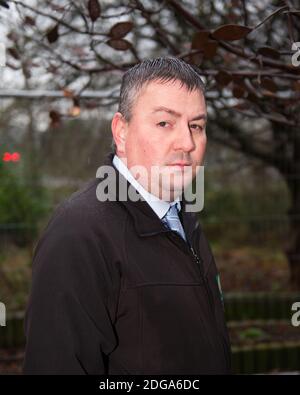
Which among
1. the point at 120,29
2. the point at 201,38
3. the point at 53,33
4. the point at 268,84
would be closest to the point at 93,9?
the point at 120,29

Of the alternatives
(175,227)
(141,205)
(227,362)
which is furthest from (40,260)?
(227,362)

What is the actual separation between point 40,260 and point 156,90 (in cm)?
57

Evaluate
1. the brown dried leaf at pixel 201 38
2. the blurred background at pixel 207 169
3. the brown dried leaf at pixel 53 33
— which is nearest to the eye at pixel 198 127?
the brown dried leaf at pixel 201 38

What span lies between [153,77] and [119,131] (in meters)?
0.20

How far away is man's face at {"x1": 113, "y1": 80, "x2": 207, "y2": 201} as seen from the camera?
1550mm

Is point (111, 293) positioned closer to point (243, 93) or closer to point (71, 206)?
point (71, 206)

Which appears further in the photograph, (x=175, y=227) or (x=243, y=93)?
(x=243, y=93)

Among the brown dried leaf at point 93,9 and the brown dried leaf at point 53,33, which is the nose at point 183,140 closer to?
the brown dried leaf at point 93,9

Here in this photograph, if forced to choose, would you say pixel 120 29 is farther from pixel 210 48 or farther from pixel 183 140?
pixel 183 140

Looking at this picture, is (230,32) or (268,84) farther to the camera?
(268,84)

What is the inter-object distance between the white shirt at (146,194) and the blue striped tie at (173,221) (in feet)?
0.08

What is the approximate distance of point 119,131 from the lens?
166 centimetres

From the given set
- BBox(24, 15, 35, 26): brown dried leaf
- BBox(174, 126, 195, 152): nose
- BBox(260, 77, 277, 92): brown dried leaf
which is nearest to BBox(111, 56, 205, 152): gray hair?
BBox(174, 126, 195, 152): nose
